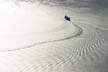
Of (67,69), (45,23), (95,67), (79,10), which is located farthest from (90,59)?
(79,10)

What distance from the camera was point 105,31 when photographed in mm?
10281

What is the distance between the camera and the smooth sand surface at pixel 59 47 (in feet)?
21.5

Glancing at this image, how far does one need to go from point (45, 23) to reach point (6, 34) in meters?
2.19

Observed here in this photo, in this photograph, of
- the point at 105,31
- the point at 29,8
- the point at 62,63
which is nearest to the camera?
the point at 62,63

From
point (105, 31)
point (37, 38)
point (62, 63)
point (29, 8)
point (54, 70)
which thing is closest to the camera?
point (54, 70)

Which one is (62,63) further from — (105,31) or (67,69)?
(105,31)

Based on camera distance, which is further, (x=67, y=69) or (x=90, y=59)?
(x=90, y=59)

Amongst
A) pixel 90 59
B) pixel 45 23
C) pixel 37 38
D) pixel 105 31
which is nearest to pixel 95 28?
pixel 105 31

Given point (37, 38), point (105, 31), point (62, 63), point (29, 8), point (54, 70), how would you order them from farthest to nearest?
point (29, 8) → point (105, 31) → point (37, 38) → point (62, 63) → point (54, 70)

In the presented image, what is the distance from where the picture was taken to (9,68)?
248 inches

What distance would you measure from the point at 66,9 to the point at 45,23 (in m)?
3.60

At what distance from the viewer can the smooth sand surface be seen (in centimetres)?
656

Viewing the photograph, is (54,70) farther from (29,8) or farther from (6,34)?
(29,8)

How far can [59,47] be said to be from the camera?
318 inches
